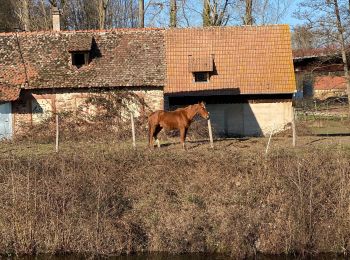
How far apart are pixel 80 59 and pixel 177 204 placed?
1554cm

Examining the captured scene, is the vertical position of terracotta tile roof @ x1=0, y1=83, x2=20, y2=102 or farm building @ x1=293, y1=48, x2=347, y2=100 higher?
farm building @ x1=293, y1=48, x2=347, y2=100

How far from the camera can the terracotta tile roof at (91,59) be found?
26.7 m

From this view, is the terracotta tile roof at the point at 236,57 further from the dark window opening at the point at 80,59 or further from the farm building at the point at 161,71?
the dark window opening at the point at 80,59

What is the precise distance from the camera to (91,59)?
91.9 ft

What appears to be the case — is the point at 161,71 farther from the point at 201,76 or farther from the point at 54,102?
the point at 54,102

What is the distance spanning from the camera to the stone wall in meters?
26.6

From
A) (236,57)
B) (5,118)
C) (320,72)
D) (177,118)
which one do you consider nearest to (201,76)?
(236,57)

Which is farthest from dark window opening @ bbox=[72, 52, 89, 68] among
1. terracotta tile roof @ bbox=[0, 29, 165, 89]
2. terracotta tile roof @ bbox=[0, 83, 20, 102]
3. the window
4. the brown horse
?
the brown horse

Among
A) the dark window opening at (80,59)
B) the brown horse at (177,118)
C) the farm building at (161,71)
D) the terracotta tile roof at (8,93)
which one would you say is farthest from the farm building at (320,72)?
the terracotta tile roof at (8,93)

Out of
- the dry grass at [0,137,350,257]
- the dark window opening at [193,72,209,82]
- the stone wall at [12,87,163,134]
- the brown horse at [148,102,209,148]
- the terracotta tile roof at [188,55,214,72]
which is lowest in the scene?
the dry grass at [0,137,350,257]

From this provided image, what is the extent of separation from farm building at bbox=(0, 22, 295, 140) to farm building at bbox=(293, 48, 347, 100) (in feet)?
8.42

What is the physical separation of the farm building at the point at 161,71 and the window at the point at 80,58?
0.05 m

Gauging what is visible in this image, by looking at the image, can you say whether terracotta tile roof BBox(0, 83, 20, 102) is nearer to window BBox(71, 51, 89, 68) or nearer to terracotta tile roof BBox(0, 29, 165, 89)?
terracotta tile roof BBox(0, 29, 165, 89)

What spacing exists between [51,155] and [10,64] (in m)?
12.1
